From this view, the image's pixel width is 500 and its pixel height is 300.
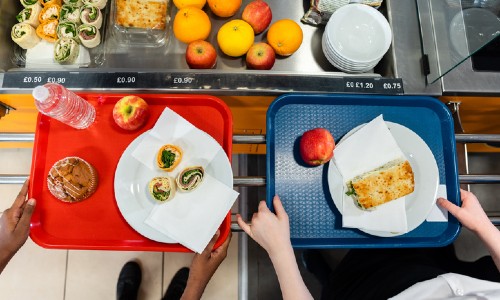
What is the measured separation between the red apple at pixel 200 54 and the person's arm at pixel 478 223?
96cm

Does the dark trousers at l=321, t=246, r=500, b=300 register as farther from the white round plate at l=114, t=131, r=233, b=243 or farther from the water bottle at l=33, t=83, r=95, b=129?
the water bottle at l=33, t=83, r=95, b=129

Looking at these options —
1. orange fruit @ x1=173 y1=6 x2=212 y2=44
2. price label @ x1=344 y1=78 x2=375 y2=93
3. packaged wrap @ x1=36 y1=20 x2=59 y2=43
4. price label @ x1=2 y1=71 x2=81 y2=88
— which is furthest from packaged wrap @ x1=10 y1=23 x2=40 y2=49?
price label @ x1=344 y1=78 x2=375 y2=93

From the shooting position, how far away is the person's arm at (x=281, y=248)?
1.14 m

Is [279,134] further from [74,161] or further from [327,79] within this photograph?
[74,161]

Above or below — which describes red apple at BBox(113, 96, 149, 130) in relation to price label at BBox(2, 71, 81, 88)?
below

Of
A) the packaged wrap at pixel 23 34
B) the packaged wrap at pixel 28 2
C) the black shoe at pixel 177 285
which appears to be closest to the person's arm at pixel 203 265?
the black shoe at pixel 177 285

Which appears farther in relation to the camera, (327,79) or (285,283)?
(327,79)

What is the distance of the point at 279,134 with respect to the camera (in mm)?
1336

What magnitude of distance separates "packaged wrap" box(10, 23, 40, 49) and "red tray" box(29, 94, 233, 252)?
32 centimetres

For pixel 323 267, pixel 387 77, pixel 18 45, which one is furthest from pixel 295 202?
pixel 18 45

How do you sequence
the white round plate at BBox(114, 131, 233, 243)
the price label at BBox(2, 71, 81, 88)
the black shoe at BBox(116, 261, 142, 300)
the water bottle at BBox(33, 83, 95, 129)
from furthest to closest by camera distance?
the black shoe at BBox(116, 261, 142, 300), the price label at BBox(2, 71, 81, 88), the white round plate at BBox(114, 131, 233, 243), the water bottle at BBox(33, 83, 95, 129)

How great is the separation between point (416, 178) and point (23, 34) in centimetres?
150

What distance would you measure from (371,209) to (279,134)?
A: 0.40 metres

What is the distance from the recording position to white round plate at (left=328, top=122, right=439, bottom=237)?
1229mm
